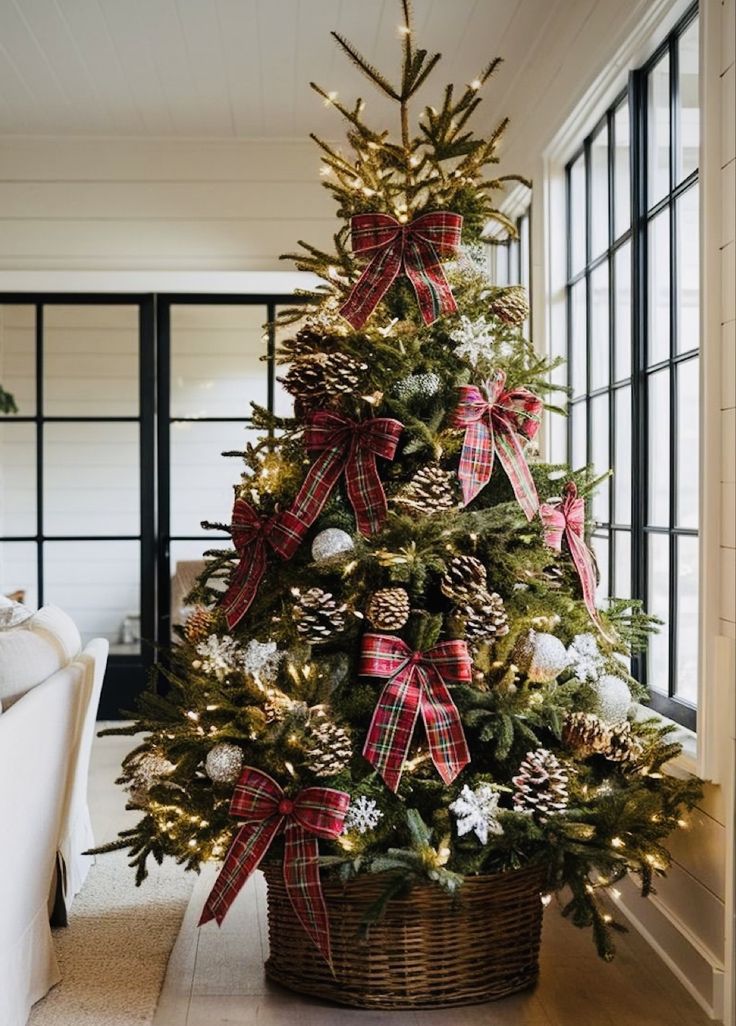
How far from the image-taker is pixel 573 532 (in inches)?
103

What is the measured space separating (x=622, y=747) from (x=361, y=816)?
609 millimetres

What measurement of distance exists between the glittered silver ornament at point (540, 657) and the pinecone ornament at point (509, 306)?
0.75 metres

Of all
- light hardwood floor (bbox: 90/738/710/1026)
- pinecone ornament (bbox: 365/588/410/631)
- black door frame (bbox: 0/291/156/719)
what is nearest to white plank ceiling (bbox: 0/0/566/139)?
black door frame (bbox: 0/291/156/719)

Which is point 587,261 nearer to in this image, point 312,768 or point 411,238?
point 411,238

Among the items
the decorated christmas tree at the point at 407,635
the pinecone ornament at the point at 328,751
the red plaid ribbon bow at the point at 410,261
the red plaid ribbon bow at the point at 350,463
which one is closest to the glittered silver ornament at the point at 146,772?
the decorated christmas tree at the point at 407,635

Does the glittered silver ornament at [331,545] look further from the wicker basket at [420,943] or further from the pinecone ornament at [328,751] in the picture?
the wicker basket at [420,943]

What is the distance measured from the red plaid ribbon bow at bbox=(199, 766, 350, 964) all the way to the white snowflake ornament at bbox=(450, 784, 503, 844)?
243mm

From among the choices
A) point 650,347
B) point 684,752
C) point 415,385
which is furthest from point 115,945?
point 650,347

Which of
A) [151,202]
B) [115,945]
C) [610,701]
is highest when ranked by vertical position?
[151,202]

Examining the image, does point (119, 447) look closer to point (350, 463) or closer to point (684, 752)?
point (350, 463)

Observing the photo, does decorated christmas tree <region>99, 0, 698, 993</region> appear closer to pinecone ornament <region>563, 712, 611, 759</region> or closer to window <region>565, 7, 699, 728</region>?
pinecone ornament <region>563, 712, 611, 759</region>

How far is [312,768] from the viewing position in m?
2.31

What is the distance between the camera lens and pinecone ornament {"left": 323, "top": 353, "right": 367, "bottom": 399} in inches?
Result: 100

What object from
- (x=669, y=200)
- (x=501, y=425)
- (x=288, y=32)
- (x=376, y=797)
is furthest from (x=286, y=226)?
(x=376, y=797)
